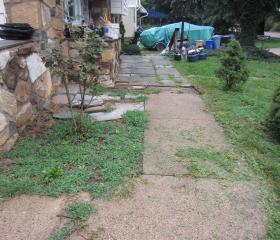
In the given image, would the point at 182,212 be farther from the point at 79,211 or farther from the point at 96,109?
the point at 96,109

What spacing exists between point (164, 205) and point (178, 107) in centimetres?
288

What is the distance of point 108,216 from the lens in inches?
94.3

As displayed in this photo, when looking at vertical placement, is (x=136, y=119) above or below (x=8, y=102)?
below

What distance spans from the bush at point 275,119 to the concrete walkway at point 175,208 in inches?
33.9

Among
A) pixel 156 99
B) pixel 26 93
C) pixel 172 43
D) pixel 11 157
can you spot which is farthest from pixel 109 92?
pixel 172 43

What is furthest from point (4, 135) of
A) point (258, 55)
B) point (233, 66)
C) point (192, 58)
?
point (258, 55)

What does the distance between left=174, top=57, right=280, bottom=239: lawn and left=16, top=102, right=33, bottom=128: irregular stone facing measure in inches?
74.7

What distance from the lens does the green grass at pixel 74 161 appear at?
2721mm

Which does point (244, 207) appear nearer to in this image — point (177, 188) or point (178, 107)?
point (177, 188)

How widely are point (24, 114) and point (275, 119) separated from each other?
→ 3.11 metres

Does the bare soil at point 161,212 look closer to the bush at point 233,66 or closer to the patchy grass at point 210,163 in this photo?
the patchy grass at point 210,163

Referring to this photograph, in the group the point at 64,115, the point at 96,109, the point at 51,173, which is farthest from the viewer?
the point at 96,109

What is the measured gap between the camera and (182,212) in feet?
8.10

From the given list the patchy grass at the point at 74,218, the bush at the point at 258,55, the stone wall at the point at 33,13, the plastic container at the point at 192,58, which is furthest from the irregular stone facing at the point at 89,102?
the bush at the point at 258,55
